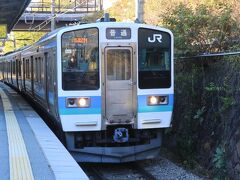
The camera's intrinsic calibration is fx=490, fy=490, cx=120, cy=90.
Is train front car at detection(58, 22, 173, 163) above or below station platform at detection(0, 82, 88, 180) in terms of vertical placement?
above

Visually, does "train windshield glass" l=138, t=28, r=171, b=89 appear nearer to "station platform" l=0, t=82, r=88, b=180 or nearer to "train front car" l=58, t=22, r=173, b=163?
"train front car" l=58, t=22, r=173, b=163

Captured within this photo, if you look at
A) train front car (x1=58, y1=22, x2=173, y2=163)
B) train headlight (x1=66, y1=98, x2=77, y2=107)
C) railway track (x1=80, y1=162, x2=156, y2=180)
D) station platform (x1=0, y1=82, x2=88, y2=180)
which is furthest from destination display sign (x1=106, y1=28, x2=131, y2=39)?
railway track (x1=80, y1=162, x2=156, y2=180)

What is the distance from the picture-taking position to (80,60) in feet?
31.7

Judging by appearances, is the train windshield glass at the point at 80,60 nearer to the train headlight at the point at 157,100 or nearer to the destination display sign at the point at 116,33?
the destination display sign at the point at 116,33

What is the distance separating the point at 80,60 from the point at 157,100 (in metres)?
1.75

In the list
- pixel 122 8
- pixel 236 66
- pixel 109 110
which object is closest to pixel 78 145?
pixel 109 110

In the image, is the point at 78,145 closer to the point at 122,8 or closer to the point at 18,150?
the point at 18,150

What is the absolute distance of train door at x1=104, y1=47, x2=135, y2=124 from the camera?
9578 millimetres

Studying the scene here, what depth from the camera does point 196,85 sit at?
11516mm

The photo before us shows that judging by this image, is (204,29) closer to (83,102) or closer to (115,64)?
(115,64)

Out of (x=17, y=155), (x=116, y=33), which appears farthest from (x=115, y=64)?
(x=17, y=155)

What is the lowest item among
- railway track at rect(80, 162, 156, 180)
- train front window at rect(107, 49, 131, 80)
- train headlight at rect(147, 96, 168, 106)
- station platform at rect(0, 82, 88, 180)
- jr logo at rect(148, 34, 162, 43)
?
railway track at rect(80, 162, 156, 180)

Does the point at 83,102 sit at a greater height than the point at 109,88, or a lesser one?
lesser

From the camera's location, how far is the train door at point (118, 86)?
9578 mm
